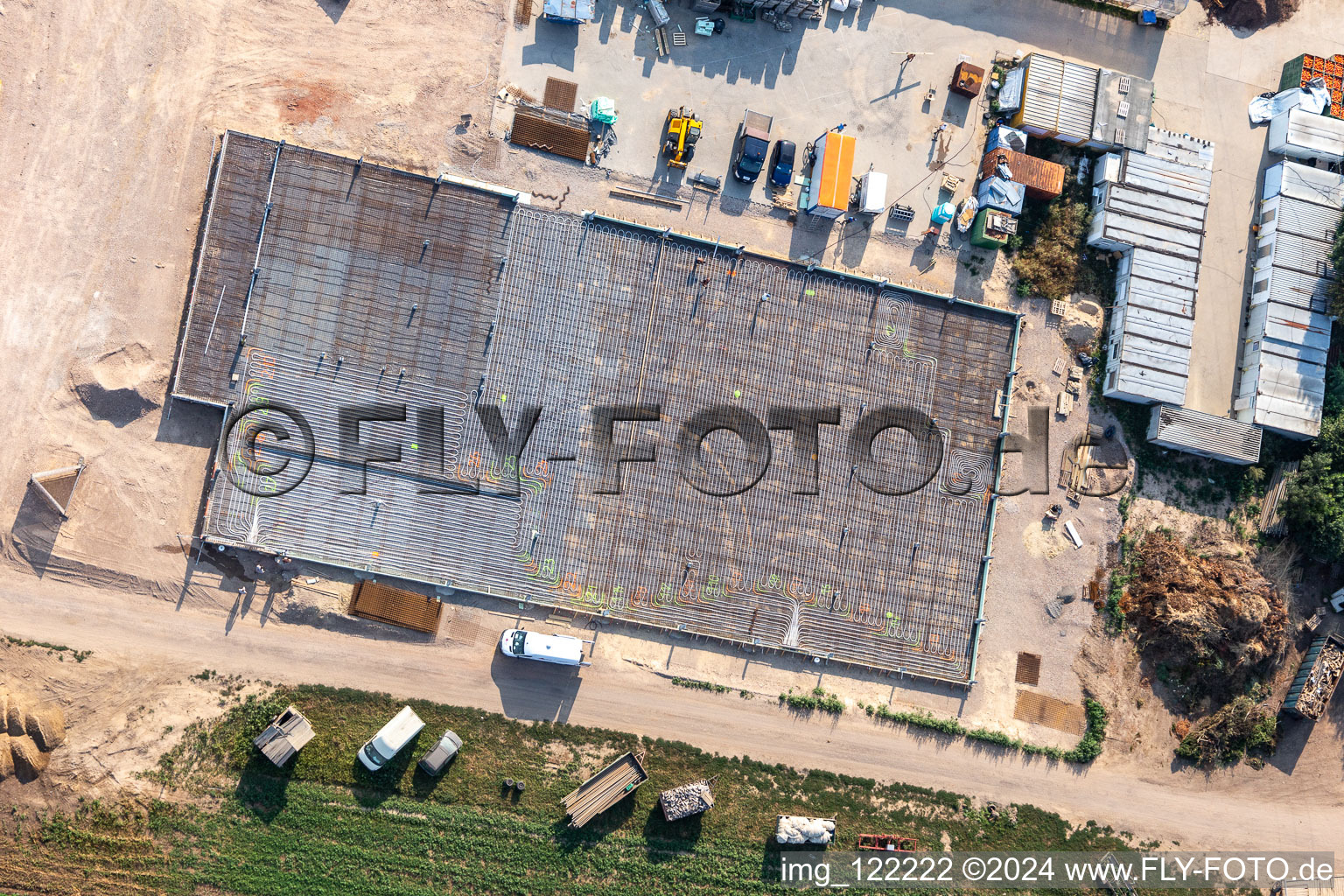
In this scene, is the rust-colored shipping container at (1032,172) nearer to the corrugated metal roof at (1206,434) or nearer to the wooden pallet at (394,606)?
the corrugated metal roof at (1206,434)

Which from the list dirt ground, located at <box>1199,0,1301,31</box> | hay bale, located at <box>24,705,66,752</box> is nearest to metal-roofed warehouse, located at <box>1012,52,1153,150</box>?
dirt ground, located at <box>1199,0,1301,31</box>

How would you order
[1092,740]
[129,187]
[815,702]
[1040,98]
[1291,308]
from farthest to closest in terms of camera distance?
[1291,308] → [1040,98] → [1092,740] → [815,702] → [129,187]

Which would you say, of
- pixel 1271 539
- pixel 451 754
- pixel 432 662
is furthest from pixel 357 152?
pixel 1271 539

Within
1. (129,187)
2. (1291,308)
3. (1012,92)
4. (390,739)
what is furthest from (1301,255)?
(129,187)

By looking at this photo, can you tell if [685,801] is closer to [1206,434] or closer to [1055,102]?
[1206,434]

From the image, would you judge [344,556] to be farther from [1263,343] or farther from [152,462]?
[1263,343]

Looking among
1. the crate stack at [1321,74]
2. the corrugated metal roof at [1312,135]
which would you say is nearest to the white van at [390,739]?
the corrugated metal roof at [1312,135]
